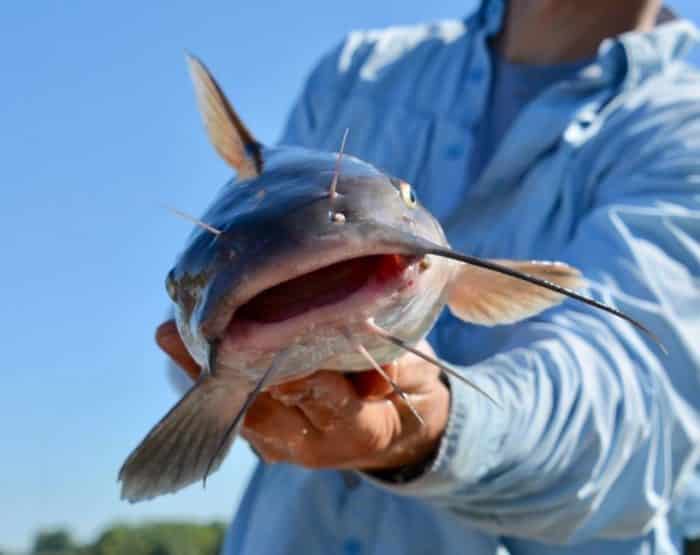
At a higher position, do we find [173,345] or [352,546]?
[173,345]

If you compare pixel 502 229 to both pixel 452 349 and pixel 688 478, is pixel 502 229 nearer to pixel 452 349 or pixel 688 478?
pixel 452 349

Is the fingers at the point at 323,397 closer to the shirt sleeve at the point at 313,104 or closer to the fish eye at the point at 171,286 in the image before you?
the fish eye at the point at 171,286

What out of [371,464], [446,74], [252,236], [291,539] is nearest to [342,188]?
[252,236]

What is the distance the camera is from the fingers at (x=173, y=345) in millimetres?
1209

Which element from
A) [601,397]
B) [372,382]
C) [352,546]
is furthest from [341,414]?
[352,546]

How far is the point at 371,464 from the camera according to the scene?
135 cm

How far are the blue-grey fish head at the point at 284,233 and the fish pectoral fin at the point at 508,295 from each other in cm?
22

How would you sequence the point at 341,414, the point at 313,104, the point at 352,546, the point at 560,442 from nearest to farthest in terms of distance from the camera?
the point at 341,414 < the point at 560,442 < the point at 352,546 < the point at 313,104

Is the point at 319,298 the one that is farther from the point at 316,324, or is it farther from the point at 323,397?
the point at 323,397

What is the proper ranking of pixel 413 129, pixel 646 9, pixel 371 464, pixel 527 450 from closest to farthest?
pixel 371 464
pixel 527 450
pixel 413 129
pixel 646 9

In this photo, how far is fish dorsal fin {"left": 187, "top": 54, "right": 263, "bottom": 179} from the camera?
4.53ft

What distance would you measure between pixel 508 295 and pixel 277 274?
60 centimetres

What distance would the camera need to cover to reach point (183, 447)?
3.79 feet

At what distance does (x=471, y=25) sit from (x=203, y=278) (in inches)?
72.7
